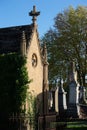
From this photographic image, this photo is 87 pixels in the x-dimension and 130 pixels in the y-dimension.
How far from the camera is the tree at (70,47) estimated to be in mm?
47406

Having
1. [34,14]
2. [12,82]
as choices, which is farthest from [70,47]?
[12,82]

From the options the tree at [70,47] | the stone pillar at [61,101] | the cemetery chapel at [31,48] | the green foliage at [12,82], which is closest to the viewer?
the green foliage at [12,82]

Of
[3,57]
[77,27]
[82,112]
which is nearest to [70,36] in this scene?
[77,27]

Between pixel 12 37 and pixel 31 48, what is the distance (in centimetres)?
180

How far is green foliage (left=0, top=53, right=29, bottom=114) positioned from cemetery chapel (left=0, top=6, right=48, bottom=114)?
102 centimetres

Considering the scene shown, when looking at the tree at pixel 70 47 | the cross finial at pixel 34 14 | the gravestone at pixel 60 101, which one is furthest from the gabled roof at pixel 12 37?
the tree at pixel 70 47

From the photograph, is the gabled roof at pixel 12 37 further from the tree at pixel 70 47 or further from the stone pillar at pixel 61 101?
the tree at pixel 70 47

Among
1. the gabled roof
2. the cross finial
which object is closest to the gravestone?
the gabled roof

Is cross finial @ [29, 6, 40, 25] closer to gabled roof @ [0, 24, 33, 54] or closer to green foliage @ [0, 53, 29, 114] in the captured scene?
gabled roof @ [0, 24, 33, 54]

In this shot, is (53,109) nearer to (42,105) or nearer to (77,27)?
(42,105)

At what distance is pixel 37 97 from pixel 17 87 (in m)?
4.22

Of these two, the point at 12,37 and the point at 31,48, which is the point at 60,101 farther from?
the point at 12,37

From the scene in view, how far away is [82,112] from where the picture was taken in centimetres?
3572

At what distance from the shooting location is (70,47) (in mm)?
47969
